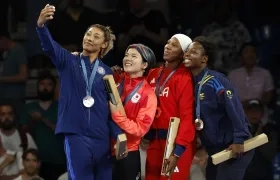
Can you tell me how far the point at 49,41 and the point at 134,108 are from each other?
0.67 metres

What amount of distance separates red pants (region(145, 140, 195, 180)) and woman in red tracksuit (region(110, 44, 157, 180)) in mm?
118

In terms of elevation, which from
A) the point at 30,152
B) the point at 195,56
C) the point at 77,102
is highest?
the point at 195,56

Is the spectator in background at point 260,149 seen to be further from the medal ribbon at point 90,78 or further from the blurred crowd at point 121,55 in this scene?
the medal ribbon at point 90,78

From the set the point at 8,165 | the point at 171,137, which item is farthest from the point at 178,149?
the point at 8,165

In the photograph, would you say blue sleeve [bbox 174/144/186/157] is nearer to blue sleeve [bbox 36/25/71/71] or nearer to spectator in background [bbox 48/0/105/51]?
blue sleeve [bbox 36/25/71/71]

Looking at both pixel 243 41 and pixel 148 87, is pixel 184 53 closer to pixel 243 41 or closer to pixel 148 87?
pixel 148 87

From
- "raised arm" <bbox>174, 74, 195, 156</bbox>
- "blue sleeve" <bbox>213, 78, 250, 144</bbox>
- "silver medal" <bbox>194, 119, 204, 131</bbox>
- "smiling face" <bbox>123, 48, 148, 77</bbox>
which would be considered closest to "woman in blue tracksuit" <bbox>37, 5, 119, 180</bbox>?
"smiling face" <bbox>123, 48, 148, 77</bbox>

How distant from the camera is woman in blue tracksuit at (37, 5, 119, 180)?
4.63 m

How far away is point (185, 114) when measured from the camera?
481cm

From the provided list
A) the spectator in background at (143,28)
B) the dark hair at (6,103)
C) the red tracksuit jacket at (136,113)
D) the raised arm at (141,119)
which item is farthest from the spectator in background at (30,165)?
the raised arm at (141,119)

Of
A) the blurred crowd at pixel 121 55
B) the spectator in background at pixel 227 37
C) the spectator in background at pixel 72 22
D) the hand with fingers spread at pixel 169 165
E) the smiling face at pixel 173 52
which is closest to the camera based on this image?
the hand with fingers spread at pixel 169 165

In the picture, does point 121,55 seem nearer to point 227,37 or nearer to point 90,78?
point 227,37

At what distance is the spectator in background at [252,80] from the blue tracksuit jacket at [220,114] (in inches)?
81.1

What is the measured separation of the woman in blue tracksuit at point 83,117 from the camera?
15.2 feet
